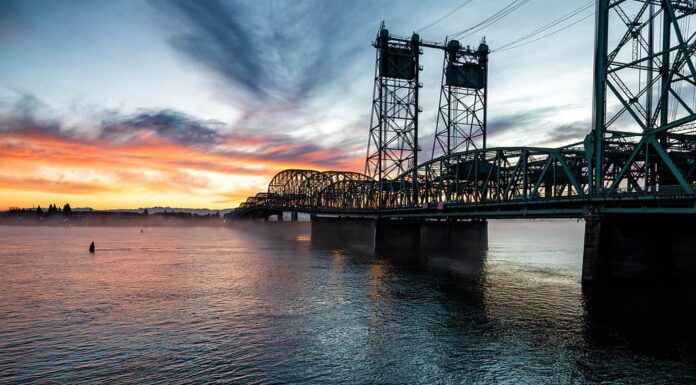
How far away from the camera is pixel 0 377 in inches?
813

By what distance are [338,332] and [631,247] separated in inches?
1186

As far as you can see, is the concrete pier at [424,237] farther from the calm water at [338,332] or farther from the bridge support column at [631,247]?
the bridge support column at [631,247]

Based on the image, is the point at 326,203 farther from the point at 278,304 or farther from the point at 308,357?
the point at 308,357

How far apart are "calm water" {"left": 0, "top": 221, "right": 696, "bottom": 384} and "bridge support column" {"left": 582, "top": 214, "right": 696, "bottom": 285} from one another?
2.95m

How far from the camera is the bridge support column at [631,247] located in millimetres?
42375

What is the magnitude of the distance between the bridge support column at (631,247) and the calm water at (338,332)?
2.95m

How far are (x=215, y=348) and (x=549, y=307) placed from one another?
25158mm

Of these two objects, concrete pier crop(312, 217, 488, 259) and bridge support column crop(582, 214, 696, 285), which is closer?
bridge support column crop(582, 214, 696, 285)

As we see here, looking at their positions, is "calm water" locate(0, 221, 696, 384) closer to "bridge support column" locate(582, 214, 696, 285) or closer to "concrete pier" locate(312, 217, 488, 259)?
"bridge support column" locate(582, 214, 696, 285)

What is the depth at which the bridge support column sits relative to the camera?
139 feet

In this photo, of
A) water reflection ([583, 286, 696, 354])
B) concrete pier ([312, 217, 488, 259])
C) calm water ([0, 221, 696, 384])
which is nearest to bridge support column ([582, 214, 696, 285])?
water reflection ([583, 286, 696, 354])

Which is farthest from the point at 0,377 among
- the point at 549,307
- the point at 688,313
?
the point at 688,313

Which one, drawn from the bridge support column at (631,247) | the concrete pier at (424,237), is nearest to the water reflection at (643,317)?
the bridge support column at (631,247)

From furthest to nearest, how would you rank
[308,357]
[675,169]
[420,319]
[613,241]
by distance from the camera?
[613,241] → [675,169] → [420,319] → [308,357]
